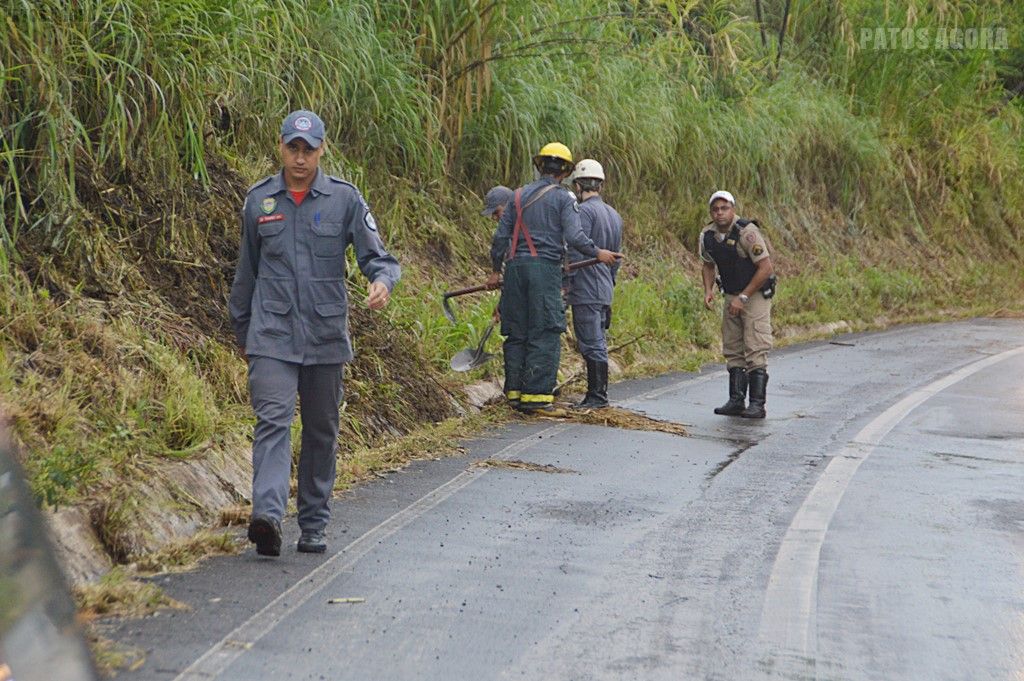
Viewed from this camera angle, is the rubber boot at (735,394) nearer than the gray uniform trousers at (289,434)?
No

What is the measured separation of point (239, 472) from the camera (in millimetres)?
7820

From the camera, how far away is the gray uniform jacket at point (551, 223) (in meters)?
11.5

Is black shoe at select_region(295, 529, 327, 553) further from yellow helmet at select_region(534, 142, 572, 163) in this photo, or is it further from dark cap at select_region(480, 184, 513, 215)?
dark cap at select_region(480, 184, 513, 215)

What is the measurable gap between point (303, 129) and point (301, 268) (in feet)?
1.95

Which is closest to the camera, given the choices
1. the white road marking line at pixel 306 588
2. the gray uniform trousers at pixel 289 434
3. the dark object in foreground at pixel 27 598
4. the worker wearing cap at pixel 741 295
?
the dark object in foreground at pixel 27 598

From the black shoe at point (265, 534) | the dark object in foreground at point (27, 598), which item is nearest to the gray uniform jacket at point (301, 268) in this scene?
the black shoe at point (265, 534)

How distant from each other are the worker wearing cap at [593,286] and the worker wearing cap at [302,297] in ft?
18.6

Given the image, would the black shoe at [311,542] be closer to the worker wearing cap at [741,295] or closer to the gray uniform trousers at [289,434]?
the gray uniform trousers at [289,434]

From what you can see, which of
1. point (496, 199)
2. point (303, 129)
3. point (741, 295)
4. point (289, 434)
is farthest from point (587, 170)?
point (289, 434)

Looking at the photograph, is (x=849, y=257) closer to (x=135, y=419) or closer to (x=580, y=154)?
(x=580, y=154)

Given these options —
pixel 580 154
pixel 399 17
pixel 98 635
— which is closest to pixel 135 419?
pixel 98 635

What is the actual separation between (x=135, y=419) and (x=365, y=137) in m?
7.38

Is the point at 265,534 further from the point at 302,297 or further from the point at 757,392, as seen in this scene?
the point at 757,392

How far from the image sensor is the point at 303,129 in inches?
261
